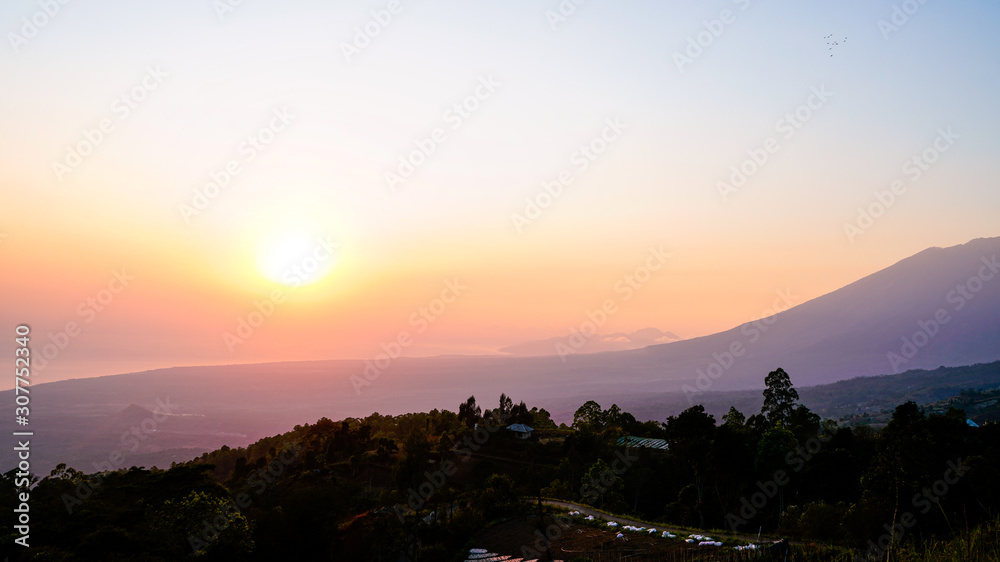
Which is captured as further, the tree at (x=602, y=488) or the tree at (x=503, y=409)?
the tree at (x=503, y=409)

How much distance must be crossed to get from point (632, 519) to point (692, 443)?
8.21m

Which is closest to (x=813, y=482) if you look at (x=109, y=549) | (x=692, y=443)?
(x=692, y=443)

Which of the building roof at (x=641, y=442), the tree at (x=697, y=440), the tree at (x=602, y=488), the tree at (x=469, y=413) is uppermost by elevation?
the tree at (x=469, y=413)

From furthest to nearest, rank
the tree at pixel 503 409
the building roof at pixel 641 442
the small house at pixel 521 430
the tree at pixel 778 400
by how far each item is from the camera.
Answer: the tree at pixel 503 409
the small house at pixel 521 430
the building roof at pixel 641 442
the tree at pixel 778 400

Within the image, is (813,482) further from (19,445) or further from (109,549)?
(19,445)

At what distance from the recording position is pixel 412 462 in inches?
2404

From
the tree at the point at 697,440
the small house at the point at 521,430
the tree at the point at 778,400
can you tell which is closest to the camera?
the tree at the point at 697,440

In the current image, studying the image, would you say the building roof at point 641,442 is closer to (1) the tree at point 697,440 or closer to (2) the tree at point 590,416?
(2) the tree at point 590,416

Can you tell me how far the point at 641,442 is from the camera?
7425 cm

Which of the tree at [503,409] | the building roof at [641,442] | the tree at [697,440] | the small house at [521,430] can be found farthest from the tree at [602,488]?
the tree at [503,409]

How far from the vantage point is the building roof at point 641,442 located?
71238 millimetres

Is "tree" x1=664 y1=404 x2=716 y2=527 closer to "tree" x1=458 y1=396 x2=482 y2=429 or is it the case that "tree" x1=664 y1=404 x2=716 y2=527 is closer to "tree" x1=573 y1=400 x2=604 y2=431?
"tree" x1=573 y1=400 x2=604 y2=431

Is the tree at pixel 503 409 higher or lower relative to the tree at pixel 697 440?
higher

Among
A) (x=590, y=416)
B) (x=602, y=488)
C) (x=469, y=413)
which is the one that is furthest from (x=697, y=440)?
(x=469, y=413)
